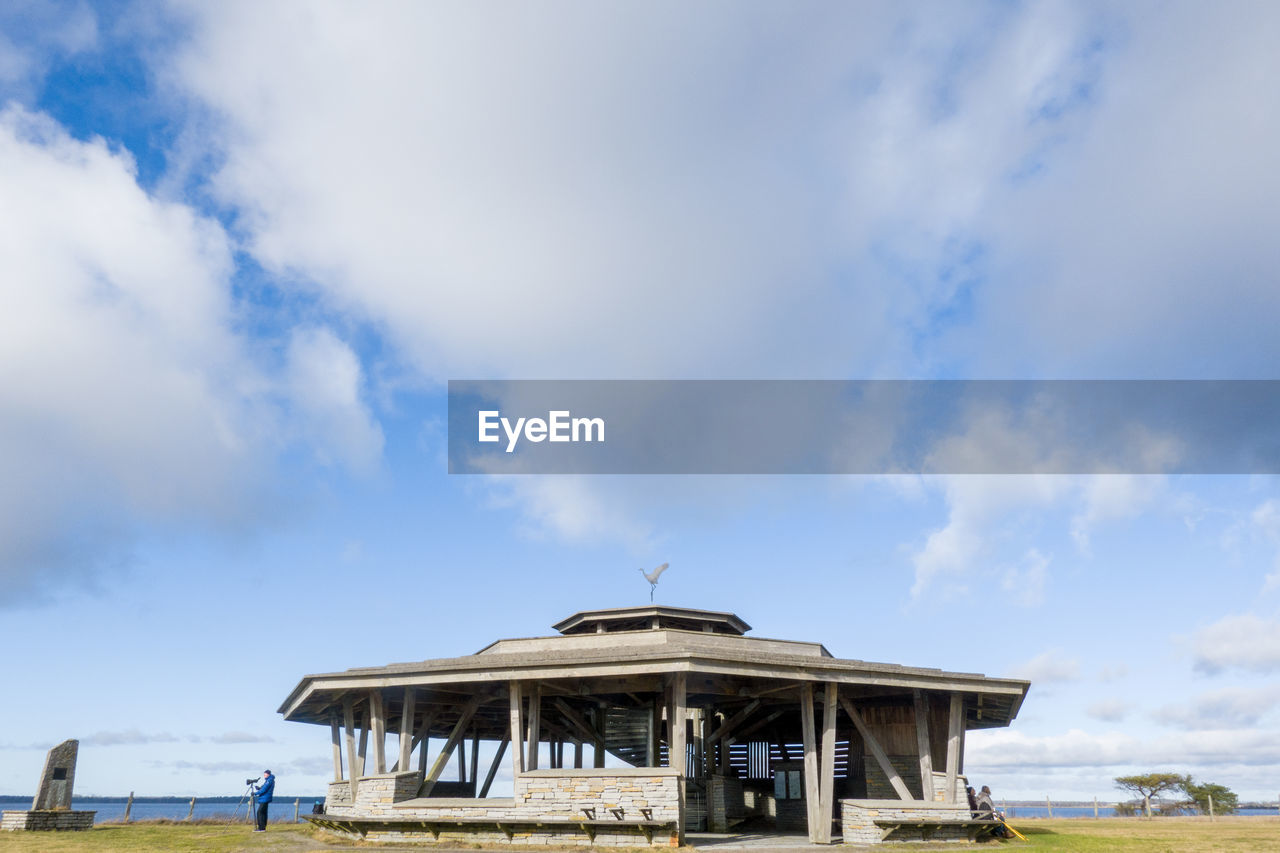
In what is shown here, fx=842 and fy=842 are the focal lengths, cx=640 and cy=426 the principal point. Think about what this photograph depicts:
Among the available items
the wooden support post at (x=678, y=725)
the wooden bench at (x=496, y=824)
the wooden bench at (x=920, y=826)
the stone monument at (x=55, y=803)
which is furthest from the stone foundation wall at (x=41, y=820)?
the wooden bench at (x=920, y=826)

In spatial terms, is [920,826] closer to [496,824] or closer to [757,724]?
[757,724]

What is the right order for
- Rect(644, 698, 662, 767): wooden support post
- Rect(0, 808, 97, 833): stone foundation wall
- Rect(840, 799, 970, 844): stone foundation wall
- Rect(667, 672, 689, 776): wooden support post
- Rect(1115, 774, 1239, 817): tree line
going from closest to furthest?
Rect(667, 672, 689, 776): wooden support post → Rect(840, 799, 970, 844): stone foundation wall → Rect(644, 698, 662, 767): wooden support post → Rect(0, 808, 97, 833): stone foundation wall → Rect(1115, 774, 1239, 817): tree line

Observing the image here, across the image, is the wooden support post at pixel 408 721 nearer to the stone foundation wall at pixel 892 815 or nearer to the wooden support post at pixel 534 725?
the wooden support post at pixel 534 725

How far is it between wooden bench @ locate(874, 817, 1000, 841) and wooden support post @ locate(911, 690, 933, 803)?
1.20 m

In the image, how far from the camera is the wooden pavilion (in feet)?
59.9

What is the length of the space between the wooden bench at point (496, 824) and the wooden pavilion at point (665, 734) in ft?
0.13

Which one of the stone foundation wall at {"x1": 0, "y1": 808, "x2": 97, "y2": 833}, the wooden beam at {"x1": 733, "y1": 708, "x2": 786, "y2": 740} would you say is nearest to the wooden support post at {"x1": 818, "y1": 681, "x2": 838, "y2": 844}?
the wooden beam at {"x1": 733, "y1": 708, "x2": 786, "y2": 740}

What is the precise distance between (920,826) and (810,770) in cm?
262

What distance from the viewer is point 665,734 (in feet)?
90.0

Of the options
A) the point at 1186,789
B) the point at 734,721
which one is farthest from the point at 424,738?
the point at 1186,789

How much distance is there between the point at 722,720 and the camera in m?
27.0

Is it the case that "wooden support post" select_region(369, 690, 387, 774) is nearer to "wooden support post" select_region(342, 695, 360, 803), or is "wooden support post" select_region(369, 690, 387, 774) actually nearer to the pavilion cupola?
"wooden support post" select_region(342, 695, 360, 803)

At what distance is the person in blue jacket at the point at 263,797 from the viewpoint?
77.0 feet

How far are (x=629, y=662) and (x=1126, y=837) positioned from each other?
597 inches
